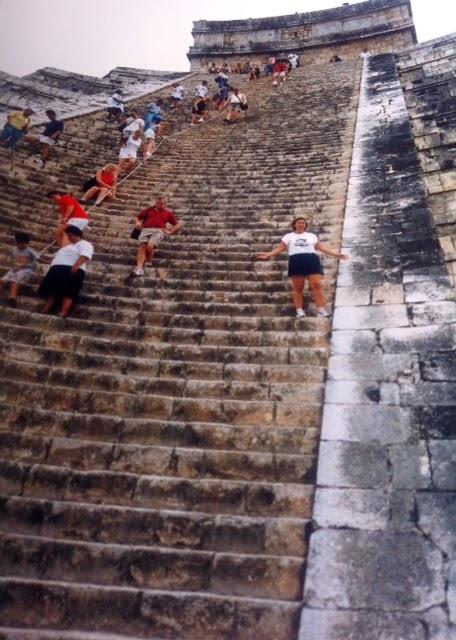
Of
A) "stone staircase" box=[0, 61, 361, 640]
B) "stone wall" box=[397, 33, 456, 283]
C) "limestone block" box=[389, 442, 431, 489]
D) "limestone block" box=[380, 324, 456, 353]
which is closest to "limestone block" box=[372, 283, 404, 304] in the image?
"limestone block" box=[380, 324, 456, 353]

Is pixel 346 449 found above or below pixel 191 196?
below

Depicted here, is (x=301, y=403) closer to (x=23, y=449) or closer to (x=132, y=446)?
(x=132, y=446)

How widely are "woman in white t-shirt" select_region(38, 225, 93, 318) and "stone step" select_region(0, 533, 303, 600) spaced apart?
8.89ft

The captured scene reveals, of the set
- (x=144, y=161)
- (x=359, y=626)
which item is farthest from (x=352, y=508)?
(x=144, y=161)

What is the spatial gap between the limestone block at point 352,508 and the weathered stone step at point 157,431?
0.49 m

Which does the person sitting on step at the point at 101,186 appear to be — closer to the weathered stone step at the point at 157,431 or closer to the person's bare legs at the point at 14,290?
the person's bare legs at the point at 14,290

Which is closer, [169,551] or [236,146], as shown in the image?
[169,551]

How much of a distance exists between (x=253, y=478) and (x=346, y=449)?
2.39 feet

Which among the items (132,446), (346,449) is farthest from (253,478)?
(132,446)

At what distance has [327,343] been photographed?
4266 millimetres

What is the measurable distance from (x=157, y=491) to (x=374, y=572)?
5.07 feet

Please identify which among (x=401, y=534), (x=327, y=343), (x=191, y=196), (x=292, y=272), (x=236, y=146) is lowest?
(x=401, y=534)

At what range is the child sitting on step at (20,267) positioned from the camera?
16.7ft

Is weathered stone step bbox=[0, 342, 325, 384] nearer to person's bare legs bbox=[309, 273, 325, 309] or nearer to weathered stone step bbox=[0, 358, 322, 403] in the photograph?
weathered stone step bbox=[0, 358, 322, 403]
